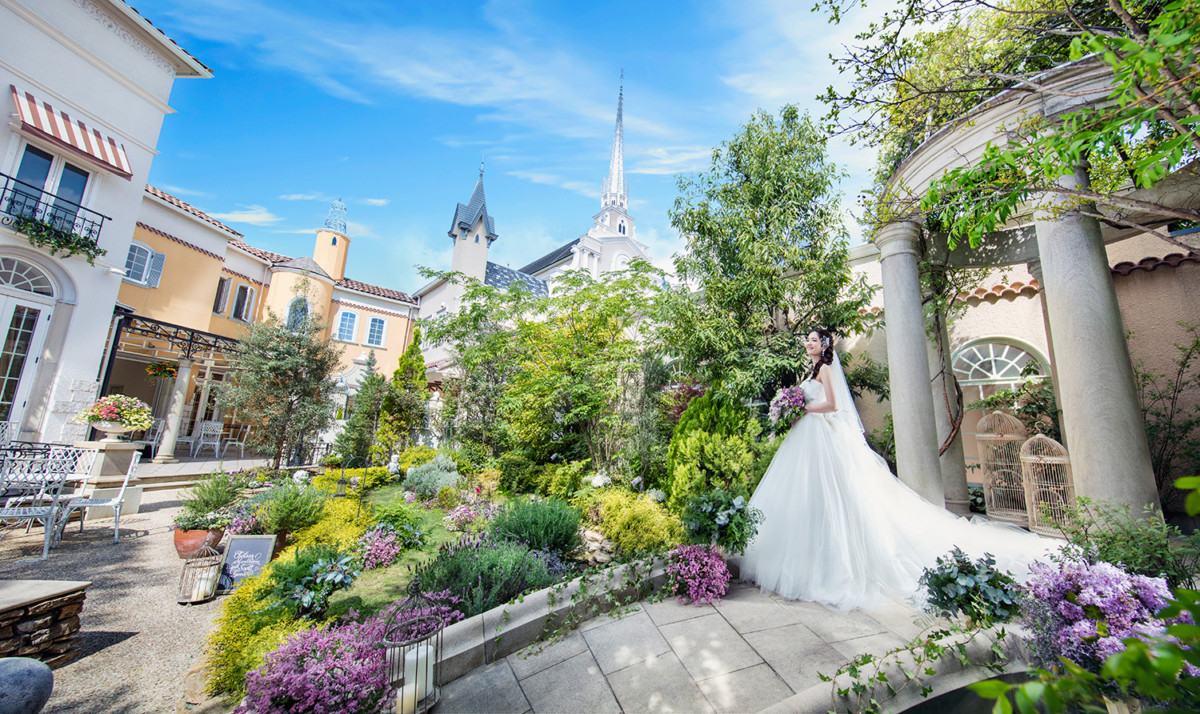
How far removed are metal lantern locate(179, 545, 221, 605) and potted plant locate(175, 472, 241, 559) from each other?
0.43 m

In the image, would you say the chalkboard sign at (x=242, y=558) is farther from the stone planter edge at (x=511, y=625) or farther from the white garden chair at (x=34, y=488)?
the stone planter edge at (x=511, y=625)

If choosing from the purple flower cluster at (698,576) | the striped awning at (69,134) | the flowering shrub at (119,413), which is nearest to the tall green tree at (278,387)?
the flowering shrub at (119,413)

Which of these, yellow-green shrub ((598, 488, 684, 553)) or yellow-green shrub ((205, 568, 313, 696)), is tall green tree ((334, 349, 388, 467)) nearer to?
yellow-green shrub ((205, 568, 313, 696))

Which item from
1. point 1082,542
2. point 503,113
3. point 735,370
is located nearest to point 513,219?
point 503,113

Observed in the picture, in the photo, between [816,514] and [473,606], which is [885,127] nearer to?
[816,514]

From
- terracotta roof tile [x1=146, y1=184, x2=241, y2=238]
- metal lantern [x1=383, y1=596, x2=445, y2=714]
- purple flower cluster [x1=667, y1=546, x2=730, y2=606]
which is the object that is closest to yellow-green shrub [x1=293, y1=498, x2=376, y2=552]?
metal lantern [x1=383, y1=596, x2=445, y2=714]

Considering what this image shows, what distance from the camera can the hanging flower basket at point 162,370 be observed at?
15266 mm

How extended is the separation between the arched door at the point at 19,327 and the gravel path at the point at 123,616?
3.55 metres

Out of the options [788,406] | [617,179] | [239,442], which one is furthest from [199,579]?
[617,179]

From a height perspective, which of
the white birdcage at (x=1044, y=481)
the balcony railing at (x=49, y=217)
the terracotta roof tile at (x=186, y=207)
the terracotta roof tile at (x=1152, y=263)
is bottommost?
the white birdcage at (x=1044, y=481)

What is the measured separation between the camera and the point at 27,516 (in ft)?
18.5

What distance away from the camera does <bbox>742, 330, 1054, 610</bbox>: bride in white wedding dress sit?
4043mm

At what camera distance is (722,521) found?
4.38 meters

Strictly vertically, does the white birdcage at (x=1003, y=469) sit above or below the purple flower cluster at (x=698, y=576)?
above
